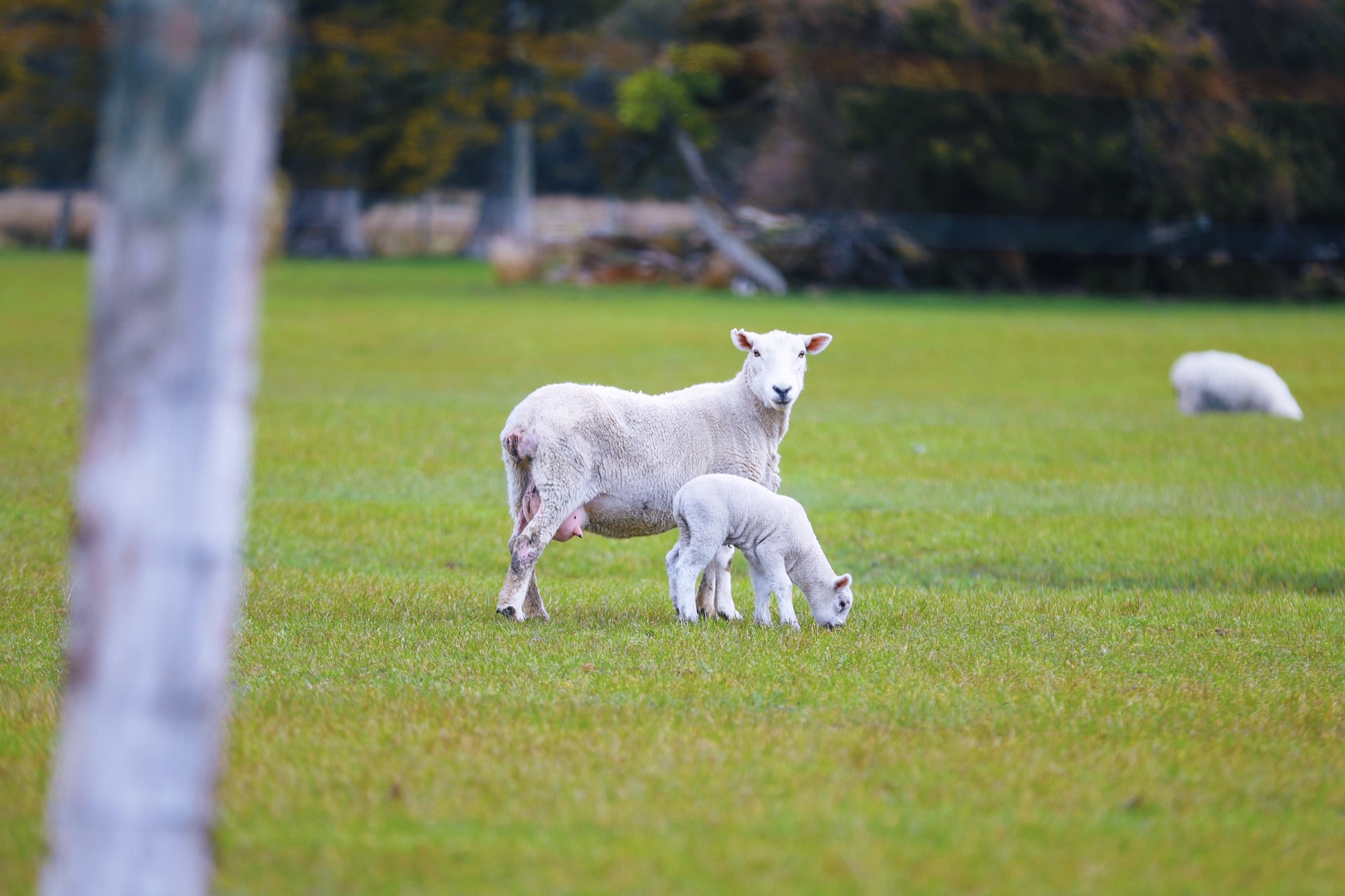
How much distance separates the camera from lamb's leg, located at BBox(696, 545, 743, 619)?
7816 millimetres

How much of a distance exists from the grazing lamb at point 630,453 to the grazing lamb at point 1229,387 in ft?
37.9

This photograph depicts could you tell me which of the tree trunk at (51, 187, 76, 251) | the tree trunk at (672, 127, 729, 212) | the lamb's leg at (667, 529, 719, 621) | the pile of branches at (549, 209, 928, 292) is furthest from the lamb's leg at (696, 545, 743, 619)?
the tree trunk at (51, 187, 76, 251)

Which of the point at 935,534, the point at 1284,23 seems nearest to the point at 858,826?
the point at 935,534

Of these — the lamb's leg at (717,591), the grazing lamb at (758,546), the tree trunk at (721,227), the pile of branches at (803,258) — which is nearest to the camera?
the grazing lamb at (758,546)

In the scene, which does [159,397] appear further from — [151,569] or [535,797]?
[535,797]

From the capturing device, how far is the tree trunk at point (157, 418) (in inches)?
131

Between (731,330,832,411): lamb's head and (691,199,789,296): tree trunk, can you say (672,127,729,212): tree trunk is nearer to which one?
(691,199,789,296): tree trunk

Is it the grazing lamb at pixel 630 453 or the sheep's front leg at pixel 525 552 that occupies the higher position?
the grazing lamb at pixel 630 453

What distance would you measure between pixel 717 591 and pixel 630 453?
2.93 ft

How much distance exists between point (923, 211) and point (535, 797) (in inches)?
1405

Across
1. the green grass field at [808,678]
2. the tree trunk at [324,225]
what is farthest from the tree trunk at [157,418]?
the tree trunk at [324,225]

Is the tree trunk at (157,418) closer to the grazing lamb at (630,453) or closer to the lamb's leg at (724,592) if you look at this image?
the grazing lamb at (630,453)

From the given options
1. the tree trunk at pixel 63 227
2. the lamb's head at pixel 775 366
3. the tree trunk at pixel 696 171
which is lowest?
the tree trunk at pixel 63 227

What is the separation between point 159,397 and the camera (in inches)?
131
